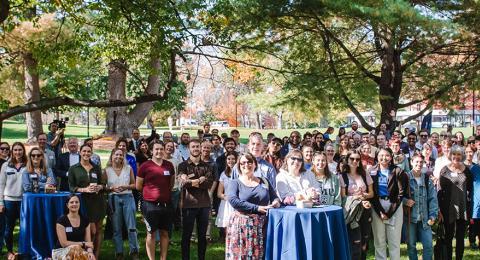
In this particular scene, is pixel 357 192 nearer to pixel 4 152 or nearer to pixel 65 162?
pixel 65 162

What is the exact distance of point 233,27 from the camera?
1241 centimetres

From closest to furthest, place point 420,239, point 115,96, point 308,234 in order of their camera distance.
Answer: point 308,234
point 420,239
point 115,96

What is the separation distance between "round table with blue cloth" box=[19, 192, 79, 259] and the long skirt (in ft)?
7.86

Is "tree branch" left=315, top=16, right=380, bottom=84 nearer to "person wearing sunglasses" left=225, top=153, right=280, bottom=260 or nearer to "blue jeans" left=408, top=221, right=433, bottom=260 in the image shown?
"blue jeans" left=408, top=221, right=433, bottom=260

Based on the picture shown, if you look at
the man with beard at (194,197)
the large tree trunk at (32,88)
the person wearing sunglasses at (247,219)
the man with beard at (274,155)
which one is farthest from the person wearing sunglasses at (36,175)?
the large tree trunk at (32,88)

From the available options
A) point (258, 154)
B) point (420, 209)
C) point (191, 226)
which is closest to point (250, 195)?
point (258, 154)

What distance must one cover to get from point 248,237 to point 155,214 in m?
1.55

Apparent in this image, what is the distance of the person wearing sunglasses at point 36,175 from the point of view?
23.6 feet

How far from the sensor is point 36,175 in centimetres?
723

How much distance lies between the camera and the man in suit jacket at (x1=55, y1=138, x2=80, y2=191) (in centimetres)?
846

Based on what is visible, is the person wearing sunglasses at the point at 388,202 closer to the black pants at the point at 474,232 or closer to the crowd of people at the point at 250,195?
the crowd of people at the point at 250,195

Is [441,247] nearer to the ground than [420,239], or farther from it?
nearer to the ground

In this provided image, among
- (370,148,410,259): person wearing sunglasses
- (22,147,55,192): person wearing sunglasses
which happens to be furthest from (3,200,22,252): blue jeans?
(370,148,410,259): person wearing sunglasses

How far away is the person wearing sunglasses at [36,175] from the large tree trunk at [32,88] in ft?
18.6
